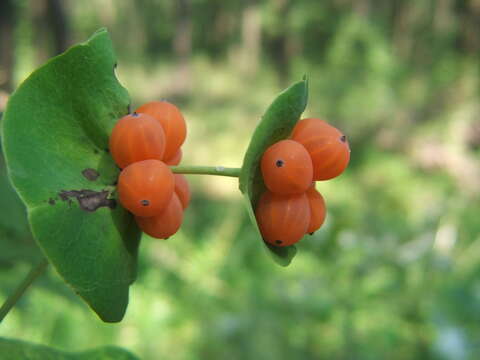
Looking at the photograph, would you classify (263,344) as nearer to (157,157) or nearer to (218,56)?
(157,157)

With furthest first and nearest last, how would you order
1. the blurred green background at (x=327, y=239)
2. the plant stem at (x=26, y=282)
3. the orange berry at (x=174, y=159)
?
the blurred green background at (x=327, y=239), the orange berry at (x=174, y=159), the plant stem at (x=26, y=282)

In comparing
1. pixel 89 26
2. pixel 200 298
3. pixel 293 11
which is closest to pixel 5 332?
pixel 200 298

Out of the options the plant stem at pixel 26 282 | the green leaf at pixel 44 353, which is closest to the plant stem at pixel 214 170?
the plant stem at pixel 26 282

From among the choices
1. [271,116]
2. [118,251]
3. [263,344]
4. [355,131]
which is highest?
[271,116]

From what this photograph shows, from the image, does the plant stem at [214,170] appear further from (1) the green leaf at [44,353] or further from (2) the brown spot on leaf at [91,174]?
(1) the green leaf at [44,353]

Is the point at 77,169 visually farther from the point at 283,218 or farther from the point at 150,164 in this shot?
the point at 283,218

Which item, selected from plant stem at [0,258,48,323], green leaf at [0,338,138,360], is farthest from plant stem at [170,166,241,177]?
green leaf at [0,338,138,360]

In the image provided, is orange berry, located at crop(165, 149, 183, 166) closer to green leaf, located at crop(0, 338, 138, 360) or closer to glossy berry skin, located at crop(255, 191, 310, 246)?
glossy berry skin, located at crop(255, 191, 310, 246)
